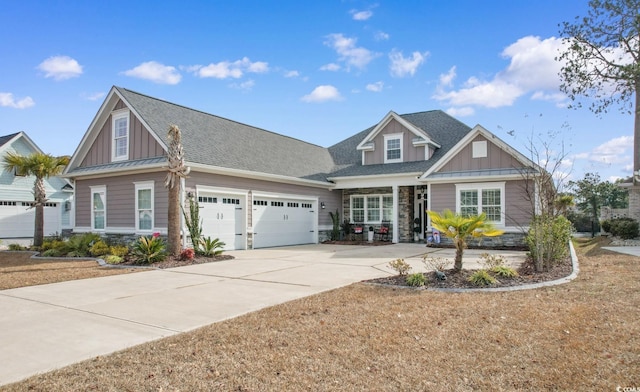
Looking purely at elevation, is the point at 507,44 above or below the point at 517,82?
above

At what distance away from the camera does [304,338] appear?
4.81m

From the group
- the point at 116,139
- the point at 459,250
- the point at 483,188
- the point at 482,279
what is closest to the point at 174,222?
the point at 116,139

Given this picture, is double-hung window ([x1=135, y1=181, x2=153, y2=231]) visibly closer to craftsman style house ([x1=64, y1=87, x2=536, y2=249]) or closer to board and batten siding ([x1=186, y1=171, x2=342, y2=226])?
craftsman style house ([x1=64, y1=87, x2=536, y2=249])

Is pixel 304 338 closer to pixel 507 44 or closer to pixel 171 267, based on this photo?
pixel 171 267

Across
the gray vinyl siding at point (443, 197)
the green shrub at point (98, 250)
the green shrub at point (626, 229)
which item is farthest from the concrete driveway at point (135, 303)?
the green shrub at point (626, 229)

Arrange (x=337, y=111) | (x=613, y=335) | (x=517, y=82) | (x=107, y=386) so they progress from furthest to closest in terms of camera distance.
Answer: (x=337, y=111)
(x=517, y=82)
(x=613, y=335)
(x=107, y=386)

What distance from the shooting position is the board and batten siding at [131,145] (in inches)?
600

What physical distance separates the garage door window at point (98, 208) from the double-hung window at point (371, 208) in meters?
12.0

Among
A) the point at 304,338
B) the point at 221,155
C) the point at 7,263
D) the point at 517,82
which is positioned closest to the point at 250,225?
the point at 221,155

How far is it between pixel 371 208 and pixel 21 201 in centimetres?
2021

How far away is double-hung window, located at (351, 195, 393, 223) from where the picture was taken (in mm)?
21328

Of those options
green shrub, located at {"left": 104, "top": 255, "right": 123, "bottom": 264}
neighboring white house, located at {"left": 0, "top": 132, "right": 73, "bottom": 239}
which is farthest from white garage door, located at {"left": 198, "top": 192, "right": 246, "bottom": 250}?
neighboring white house, located at {"left": 0, "top": 132, "right": 73, "bottom": 239}

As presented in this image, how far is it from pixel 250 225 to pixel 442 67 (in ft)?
31.0

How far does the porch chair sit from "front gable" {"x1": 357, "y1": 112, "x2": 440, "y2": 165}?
11.0ft
